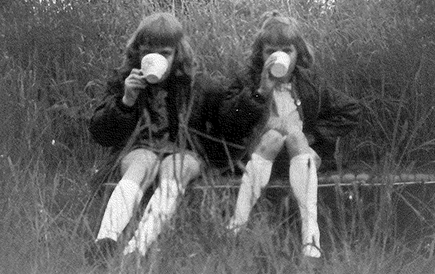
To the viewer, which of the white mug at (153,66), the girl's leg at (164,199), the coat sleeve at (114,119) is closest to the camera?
the girl's leg at (164,199)

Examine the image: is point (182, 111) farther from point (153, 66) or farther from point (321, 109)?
point (321, 109)

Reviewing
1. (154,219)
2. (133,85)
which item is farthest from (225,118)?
(154,219)

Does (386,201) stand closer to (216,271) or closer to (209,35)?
(216,271)

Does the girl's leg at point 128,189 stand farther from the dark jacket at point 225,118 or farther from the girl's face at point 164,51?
the girl's face at point 164,51

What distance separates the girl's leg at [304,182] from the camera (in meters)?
4.12

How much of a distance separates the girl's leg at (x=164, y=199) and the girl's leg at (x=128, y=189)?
0.20 feet

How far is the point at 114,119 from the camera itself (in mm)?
4613

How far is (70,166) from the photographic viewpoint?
5.53 metres

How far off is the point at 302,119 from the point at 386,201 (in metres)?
1.42

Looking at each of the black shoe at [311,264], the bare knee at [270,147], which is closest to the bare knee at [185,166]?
the bare knee at [270,147]

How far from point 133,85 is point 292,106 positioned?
684 mm

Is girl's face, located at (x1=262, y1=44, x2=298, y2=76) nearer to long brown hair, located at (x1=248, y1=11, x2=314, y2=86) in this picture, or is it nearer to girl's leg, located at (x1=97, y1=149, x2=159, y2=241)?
long brown hair, located at (x1=248, y1=11, x2=314, y2=86)

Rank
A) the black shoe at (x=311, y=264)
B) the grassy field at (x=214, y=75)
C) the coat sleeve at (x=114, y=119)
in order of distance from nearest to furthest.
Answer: the black shoe at (x=311, y=264) → the grassy field at (x=214, y=75) → the coat sleeve at (x=114, y=119)

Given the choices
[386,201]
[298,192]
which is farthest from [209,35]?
[386,201]
